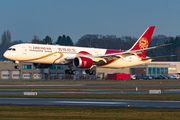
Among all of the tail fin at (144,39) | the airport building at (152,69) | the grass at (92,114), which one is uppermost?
the tail fin at (144,39)

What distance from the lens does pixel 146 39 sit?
69.0m

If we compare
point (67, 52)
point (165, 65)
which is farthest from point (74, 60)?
point (165, 65)

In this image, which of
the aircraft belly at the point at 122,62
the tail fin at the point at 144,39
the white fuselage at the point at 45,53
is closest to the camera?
the white fuselage at the point at 45,53

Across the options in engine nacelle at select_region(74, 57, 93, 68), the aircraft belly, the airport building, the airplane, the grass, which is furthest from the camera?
the airport building

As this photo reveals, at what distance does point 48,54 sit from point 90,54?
9.59m

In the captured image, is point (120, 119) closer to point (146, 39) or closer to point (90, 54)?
point (90, 54)

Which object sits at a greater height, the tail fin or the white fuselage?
the tail fin

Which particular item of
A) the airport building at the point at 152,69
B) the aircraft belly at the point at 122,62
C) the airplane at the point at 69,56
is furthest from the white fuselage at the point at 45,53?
the airport building at the point at 152,69

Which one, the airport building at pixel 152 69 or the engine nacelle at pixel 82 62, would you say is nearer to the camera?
the engine nacelle at pixel 82 62

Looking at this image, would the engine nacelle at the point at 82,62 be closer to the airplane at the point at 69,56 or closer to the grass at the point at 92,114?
the airplane at the point at 69,56

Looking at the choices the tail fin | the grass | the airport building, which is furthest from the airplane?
the airport building

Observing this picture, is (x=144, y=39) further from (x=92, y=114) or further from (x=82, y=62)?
(x=92, y=114)

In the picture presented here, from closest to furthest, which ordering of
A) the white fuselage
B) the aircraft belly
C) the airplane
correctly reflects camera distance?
the white fuselage < the airplane < the aircraft belly

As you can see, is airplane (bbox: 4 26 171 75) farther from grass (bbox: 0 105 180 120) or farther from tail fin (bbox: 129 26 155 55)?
grass (bbox: 0 105 180 120)
